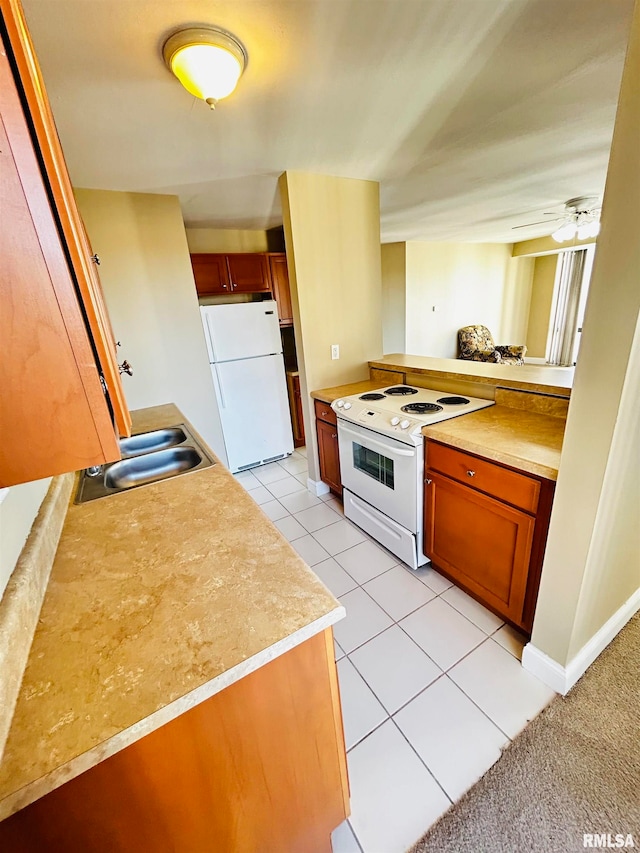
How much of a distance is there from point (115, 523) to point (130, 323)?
6.38ft

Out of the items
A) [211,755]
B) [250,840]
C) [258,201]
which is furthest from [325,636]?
[258,201]

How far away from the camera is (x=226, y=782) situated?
704 mm

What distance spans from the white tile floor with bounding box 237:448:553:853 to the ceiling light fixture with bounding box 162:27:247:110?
2239 millimetres

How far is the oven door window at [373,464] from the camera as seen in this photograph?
Answer: 2.01 meters

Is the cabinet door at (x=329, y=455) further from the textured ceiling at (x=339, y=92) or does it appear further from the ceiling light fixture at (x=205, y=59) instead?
the ceiling light fixture at (x=205, y=59)

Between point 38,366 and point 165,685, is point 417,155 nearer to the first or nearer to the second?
point 38,366

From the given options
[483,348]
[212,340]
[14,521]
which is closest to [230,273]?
[212,340]

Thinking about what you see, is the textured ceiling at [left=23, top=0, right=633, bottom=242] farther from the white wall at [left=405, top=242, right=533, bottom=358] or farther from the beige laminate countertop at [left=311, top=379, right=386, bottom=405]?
the white wall at [left=405, top=242, right=533, bottom=358]

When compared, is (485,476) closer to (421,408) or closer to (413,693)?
(421,408)

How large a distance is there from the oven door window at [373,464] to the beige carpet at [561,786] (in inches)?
45.0

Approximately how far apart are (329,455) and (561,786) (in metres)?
1.96

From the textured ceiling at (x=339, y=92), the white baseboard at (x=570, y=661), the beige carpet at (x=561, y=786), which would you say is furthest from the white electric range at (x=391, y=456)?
the textured ceiling at (x=339, y=92)

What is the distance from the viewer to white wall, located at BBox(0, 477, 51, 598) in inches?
28.3

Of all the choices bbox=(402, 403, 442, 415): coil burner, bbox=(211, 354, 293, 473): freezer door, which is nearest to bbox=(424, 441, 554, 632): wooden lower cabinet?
bbox=(402, 403, 442, 415): coil burner
